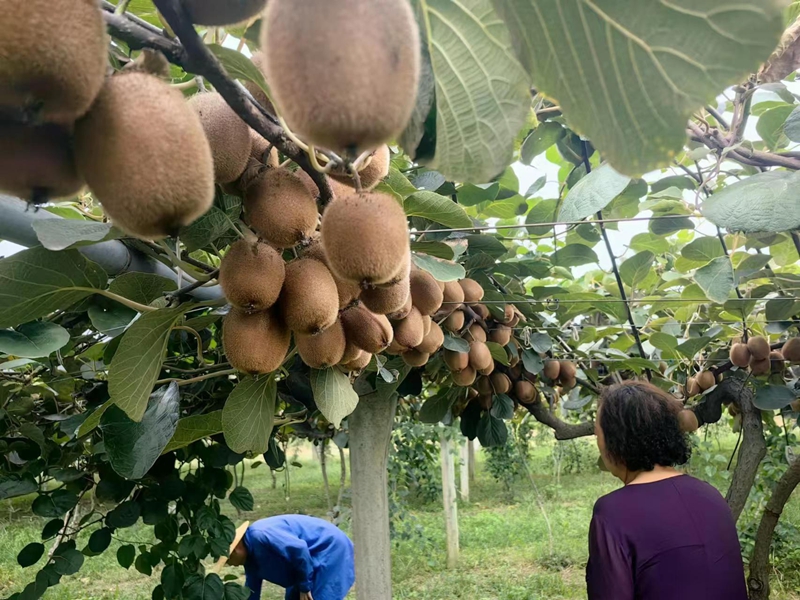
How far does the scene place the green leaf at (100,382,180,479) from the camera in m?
1.12

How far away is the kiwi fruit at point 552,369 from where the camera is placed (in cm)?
246

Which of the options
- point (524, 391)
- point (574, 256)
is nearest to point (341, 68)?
point (574, 256)

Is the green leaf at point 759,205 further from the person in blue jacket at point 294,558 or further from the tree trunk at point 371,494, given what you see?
the person in blue jacket at point 294,558

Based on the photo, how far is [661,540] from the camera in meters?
1.62

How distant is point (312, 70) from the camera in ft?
1.00

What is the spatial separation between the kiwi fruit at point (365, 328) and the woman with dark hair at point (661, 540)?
111cm

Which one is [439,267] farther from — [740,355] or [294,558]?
[294,558]

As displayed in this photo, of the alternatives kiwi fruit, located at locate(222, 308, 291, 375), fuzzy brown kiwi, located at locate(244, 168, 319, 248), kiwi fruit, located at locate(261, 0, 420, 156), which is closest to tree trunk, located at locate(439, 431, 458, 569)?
kiwi fruit, located at locate(222, 308, 291, 375)

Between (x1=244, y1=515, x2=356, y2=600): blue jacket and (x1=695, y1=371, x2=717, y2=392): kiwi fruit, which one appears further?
(x1=244, y1=515, x2=356, y2=600): blue jacket

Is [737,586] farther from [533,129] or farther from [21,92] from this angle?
[21,92]

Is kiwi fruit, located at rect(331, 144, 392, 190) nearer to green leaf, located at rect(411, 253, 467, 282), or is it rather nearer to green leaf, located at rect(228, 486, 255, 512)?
green leaf, located at rect(411, 253, 467, 282)

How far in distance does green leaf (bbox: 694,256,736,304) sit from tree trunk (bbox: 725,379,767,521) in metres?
1.11

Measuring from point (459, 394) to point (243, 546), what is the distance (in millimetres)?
1844

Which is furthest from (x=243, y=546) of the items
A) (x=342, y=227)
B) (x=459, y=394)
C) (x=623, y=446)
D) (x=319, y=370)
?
(x=342, y=227)
